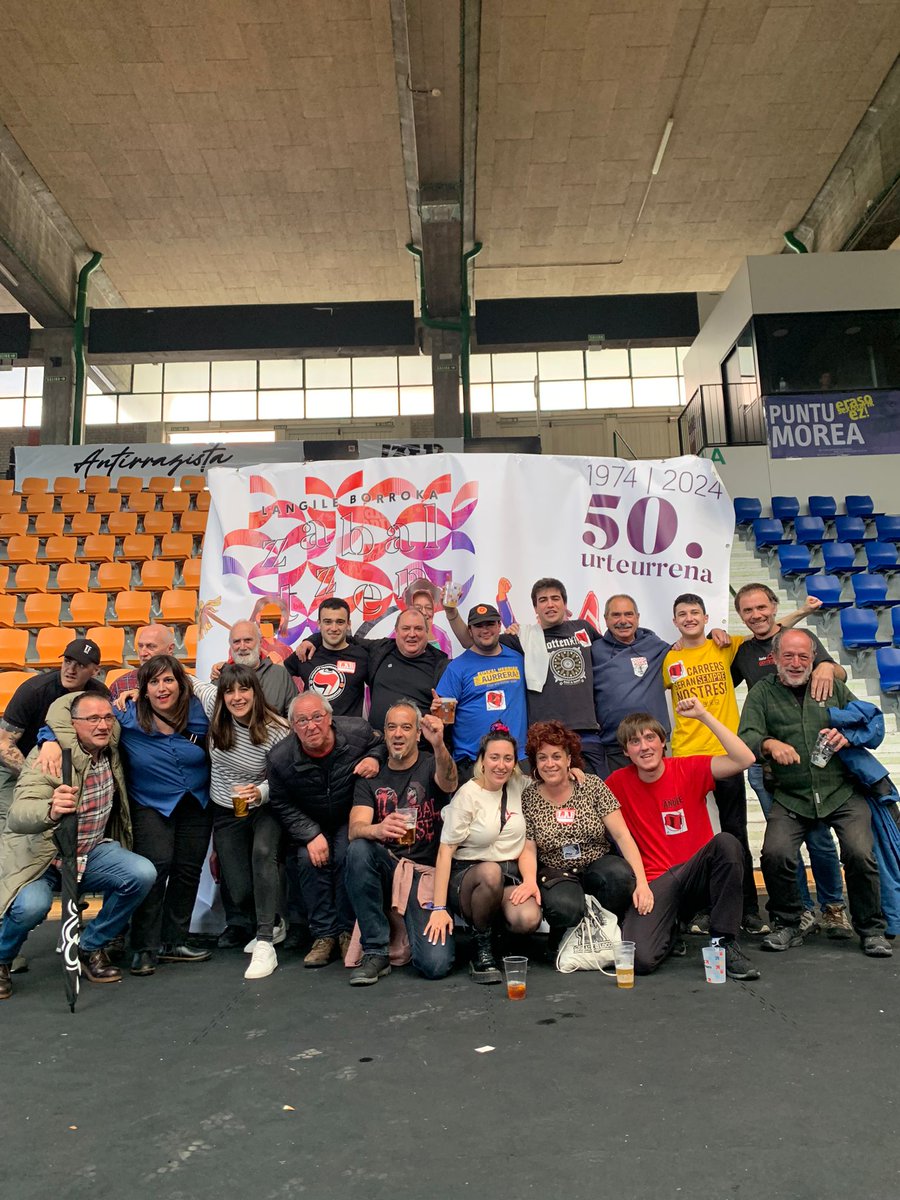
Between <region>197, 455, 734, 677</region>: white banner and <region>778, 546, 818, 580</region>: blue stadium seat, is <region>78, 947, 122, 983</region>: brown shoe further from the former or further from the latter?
<region>778, 546, 818, 580</region>: blue stadium seat

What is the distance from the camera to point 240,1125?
2.22 metres

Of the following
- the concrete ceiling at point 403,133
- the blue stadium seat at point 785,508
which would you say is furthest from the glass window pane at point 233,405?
the blue stadium seat at point 785,508

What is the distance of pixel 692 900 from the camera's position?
370cm

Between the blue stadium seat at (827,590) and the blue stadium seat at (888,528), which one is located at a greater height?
the blue stadium seat at (888,528)

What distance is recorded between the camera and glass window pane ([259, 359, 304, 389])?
18016 millimetres

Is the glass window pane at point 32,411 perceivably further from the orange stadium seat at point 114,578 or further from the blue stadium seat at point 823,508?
the blue stadium seat at point 823,508

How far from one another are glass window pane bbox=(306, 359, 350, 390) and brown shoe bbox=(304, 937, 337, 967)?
15130 millimetres

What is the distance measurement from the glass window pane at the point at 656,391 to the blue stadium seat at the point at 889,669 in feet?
38.1

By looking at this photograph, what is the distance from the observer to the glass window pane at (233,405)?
1802 centimetres

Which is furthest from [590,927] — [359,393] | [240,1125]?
[359,393]

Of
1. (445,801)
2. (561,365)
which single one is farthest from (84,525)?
(561,365)

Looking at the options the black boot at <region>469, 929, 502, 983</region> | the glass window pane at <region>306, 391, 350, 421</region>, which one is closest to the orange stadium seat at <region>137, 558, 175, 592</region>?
the black boot at <region>469, 929, 502, 983</region>

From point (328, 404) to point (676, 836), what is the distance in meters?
15.2

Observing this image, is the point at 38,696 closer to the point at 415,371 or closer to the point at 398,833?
the point at 398,833
